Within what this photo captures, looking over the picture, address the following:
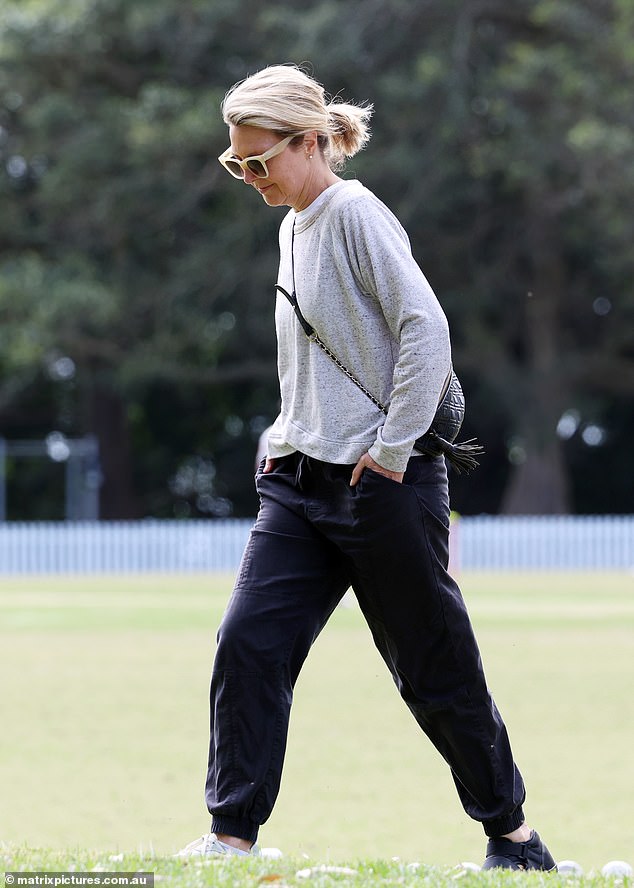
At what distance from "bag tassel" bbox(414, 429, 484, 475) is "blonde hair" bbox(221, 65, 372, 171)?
81 centimetres

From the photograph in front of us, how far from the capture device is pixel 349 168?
24.6m

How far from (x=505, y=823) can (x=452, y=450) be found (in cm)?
100

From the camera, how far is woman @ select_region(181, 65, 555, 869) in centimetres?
370

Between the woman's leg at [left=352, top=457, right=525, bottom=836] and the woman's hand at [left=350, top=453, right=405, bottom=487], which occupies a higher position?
the woman's hand at [left=350, top=453, right=405, bottom=487]

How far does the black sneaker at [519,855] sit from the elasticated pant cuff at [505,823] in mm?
27

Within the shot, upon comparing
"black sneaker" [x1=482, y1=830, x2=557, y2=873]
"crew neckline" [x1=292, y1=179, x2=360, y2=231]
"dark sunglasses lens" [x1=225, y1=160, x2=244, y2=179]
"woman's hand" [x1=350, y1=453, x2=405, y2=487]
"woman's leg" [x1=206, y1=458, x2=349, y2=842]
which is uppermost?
"dark sunglasses lens" [x1=225, y1=160, x2=244, y2=179]

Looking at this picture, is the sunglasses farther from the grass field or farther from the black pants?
the grass field

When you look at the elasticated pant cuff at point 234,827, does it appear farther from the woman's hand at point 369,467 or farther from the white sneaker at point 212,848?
the woman's hand at point 369,467

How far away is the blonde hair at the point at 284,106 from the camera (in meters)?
3.73

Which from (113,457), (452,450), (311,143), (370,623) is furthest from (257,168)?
(113,457)

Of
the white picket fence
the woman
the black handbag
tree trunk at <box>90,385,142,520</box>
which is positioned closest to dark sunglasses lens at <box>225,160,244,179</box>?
the woman

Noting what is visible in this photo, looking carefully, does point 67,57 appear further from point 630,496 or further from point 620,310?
point 630,496

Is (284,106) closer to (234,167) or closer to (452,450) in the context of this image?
(234,167)

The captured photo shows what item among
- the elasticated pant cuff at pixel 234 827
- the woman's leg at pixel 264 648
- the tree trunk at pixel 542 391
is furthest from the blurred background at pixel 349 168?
the elasticated pant cuff at pixel 234 827
